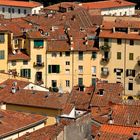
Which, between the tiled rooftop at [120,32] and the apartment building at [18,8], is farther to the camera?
the apartment building at [18,8]

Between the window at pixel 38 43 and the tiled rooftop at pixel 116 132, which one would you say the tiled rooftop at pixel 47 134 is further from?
the window at pixel 38 43

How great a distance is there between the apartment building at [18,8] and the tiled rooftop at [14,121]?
82.5 meters

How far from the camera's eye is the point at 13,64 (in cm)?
7394

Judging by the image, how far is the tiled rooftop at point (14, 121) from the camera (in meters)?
41.0

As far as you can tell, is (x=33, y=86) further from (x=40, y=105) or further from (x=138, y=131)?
(x=138, y=131)

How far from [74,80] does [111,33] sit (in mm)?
7182

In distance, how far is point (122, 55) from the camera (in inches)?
2980

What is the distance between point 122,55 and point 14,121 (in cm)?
3487

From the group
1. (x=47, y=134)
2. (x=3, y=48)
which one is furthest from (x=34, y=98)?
(x=3, y=48)

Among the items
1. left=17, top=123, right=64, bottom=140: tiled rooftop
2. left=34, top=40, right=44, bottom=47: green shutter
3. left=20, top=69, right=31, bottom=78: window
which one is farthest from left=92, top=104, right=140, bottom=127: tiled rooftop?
left=34, top=40, right=44, bottom=47: green shutter


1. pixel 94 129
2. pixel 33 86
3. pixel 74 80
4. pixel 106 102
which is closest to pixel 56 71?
pixel 74 80

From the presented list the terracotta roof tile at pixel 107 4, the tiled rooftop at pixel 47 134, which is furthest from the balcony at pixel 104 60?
the terracotta roof tile at pixel 107 4

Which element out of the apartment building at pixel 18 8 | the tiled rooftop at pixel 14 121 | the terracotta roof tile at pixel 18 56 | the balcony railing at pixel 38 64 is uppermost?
the apartment building at pixel 18 8

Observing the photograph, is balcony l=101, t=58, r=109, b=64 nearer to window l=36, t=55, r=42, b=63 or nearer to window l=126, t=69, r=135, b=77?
window l=126, t=69, r=135, b=77
